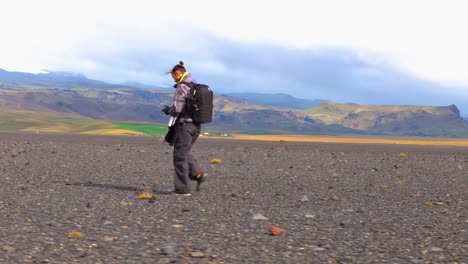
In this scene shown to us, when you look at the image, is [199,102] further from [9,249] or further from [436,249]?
[436,249]

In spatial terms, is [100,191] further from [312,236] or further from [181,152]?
[312,236]

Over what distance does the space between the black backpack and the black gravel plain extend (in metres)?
1.58

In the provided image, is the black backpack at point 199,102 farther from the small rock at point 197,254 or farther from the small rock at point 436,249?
the small rock at point 436,249

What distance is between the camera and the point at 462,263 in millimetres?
6969

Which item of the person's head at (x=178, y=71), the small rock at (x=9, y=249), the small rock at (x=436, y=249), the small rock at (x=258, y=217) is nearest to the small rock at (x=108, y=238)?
the small rock at (x=9, y=249)

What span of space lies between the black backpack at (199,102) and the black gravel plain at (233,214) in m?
1.58

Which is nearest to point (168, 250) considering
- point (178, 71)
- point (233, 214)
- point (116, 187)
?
point (233, 214)

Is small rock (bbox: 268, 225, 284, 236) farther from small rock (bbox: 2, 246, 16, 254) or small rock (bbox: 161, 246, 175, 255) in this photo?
small rock (bbox: 2, 246, 16, 254)

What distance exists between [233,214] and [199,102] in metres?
2.87

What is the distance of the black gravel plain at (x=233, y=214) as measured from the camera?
734 cm

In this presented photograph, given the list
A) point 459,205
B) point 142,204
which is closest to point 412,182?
point 459,205

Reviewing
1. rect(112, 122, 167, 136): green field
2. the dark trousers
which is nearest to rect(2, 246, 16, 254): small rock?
the dark trousers

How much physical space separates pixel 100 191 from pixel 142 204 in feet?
6.90

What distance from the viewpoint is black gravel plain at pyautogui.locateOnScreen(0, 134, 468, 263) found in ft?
24.1
